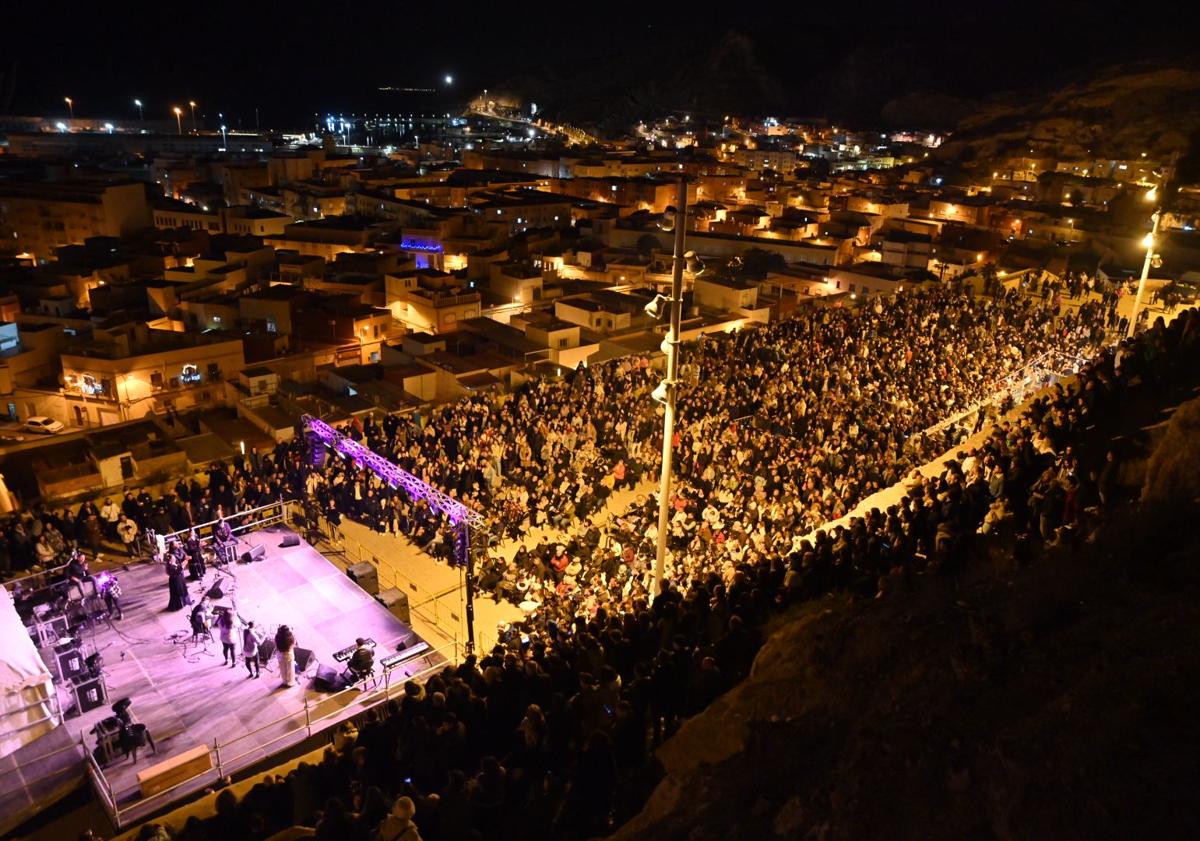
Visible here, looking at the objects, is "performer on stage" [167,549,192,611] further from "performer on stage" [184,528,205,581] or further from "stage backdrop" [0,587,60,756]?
"stage backdrop" [0,587,60,756]

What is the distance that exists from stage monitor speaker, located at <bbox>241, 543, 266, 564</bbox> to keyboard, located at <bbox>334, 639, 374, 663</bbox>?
9.69 feet

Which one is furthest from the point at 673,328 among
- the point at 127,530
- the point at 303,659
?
the point at 127,530

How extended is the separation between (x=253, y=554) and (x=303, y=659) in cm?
313

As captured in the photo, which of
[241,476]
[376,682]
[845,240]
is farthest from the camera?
[845,240]

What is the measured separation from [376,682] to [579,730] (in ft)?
13.9

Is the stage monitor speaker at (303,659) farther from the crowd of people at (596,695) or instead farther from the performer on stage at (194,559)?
the performer on stage at (194,559)

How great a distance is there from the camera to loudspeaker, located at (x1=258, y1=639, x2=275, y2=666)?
9.74 meters

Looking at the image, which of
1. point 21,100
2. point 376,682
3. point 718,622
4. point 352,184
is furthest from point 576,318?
point 21,100

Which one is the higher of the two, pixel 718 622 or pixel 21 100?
pixel 21 100

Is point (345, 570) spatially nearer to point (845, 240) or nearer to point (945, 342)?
point (945, 342)

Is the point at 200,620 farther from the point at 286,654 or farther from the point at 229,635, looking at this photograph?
the point at 286,654

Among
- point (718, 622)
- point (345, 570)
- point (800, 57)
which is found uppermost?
point (800, 57)

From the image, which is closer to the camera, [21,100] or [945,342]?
[945,342]

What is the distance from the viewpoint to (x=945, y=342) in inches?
794
